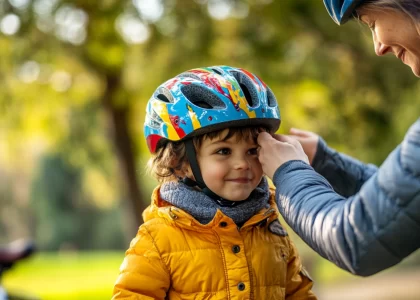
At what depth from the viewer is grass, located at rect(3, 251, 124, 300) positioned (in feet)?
59.3

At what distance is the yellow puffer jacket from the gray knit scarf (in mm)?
40

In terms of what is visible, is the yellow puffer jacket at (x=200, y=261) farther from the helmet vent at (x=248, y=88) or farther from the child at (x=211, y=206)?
the helmet vent at (x=248, y=88)

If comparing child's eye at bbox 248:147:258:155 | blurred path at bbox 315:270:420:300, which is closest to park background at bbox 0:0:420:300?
child's eye at bbox 248:147:258:155

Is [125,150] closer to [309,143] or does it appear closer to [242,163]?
[309,143]

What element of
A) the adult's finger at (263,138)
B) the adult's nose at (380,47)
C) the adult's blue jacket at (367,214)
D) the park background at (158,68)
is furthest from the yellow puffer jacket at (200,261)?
the park background at (158,68)

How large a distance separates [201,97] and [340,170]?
2.57 feet

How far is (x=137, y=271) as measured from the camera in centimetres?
262

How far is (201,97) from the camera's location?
293cm

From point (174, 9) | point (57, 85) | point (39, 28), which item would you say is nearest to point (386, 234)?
point (174, 9)

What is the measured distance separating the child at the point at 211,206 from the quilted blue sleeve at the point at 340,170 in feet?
1.12

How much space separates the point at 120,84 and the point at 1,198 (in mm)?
19001

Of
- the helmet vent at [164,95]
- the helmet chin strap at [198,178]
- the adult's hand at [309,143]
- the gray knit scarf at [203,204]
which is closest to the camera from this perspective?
the gray knit scarf at [203,204]

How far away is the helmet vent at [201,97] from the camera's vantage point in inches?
112

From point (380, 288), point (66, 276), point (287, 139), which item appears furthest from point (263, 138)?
point (66, 276)
